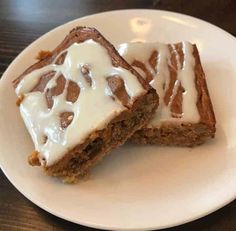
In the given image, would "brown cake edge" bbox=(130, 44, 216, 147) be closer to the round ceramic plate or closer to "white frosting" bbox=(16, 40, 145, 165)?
the round ceramic plate

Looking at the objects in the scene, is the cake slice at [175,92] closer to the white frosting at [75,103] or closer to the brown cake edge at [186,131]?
the brown cake edge at [186,131]

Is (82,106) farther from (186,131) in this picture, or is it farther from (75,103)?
(186,131)

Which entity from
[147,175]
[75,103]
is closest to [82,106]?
[75,103]

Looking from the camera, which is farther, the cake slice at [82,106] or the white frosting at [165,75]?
the white frosting at [165,75]

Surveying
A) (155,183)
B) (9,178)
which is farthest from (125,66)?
(9,178)

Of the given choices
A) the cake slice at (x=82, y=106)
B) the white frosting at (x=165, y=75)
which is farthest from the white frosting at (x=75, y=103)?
the white frosting at (x=165, y=75)

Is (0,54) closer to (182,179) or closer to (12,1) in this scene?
(12,1)

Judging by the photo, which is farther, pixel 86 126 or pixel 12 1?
pixel 12 1
